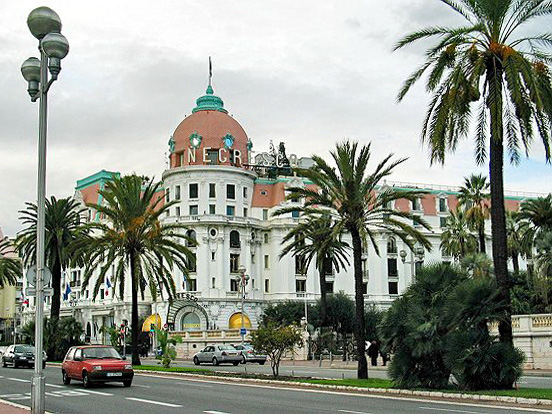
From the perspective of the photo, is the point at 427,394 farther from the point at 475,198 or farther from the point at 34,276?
the point at 475,198

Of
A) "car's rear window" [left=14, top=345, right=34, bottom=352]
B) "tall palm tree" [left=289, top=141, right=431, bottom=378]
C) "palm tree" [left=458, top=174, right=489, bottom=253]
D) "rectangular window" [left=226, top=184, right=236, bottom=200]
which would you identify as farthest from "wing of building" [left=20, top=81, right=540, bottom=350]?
"tall palm tree" [left=289, top=141, right=431, bottom=378]

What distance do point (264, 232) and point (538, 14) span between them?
6639 cm

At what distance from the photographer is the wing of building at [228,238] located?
270 feet

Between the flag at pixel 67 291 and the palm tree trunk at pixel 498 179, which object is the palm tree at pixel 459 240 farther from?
the palm tree trunk at pixel 498 179

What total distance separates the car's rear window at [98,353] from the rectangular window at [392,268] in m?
68.6

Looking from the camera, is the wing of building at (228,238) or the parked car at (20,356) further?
the wing of building at (228,238)

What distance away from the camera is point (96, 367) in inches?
1001

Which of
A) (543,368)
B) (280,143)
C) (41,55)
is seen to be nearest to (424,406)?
(41,55)

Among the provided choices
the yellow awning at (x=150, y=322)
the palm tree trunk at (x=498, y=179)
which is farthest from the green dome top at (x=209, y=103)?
the palm tree trunk at (x=498, y=179)

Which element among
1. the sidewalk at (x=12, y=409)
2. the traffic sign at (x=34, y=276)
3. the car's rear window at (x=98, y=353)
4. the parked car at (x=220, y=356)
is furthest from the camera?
the parked car at (x=220, y=356)

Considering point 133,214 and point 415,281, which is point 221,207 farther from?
point 415,281

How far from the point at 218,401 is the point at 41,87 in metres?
9.68

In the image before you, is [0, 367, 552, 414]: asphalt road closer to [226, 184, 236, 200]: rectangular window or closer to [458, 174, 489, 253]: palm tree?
[458, 174, 489, 253]: palm tree

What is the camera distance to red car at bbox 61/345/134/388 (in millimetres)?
25359
